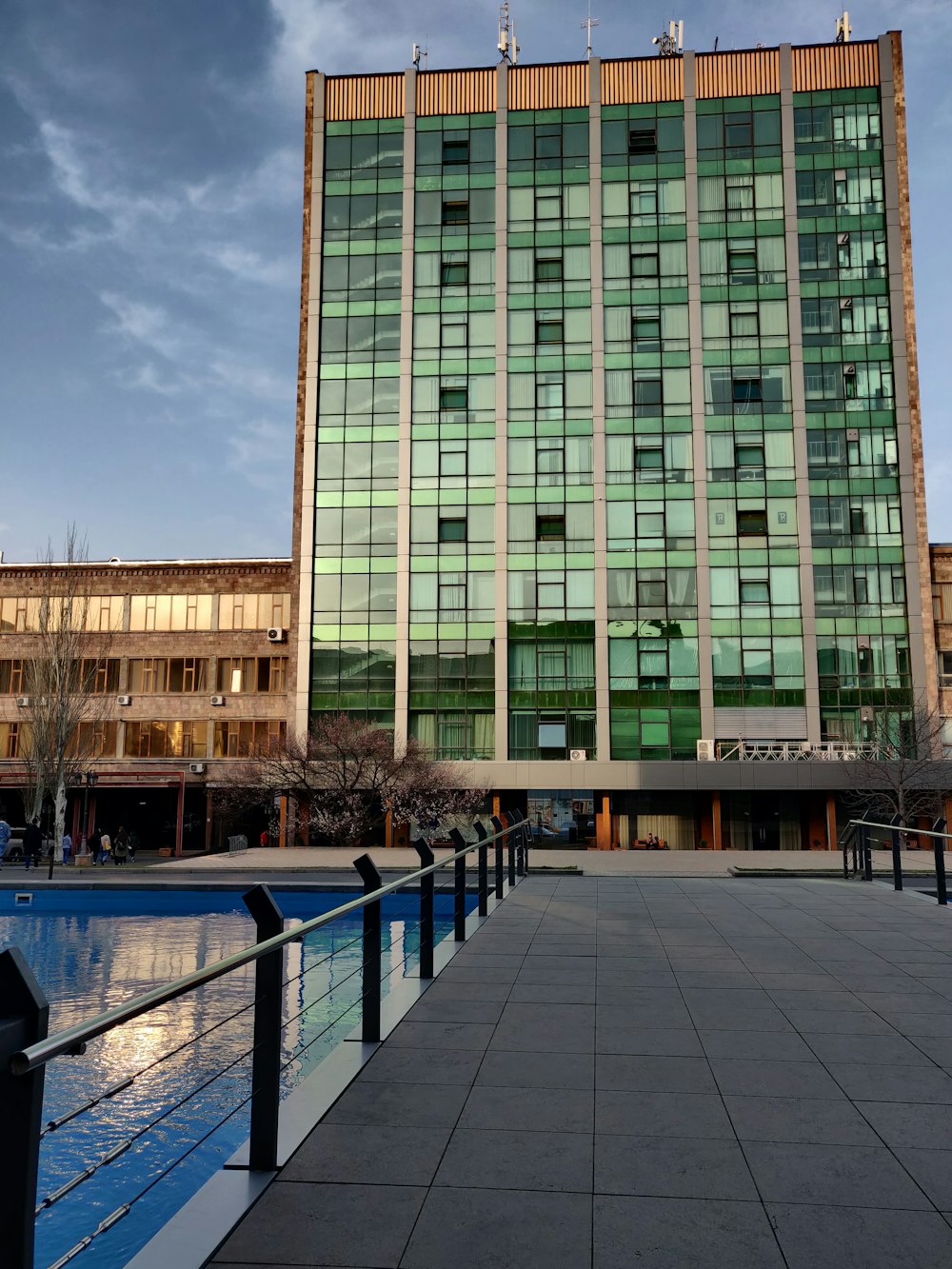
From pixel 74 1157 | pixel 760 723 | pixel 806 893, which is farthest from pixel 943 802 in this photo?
pixel 74 1157

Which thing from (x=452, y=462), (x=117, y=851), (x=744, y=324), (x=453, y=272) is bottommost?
(x=117, y=851)

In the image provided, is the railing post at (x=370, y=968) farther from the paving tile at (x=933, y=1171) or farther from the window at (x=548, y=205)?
the window at (x=548, y=205)

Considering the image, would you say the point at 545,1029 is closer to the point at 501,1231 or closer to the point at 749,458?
the point at 501,1231

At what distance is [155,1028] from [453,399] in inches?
1478

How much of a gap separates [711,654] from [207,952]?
3082 cm

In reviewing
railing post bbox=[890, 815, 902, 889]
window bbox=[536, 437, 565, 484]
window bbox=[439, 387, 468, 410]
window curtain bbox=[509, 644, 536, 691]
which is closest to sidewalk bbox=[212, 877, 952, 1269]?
railing post bbox=[890, 815, 902, 889]

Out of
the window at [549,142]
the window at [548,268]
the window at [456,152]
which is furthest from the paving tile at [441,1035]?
the window at [456,152]

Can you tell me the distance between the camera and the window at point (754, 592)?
42.9 m

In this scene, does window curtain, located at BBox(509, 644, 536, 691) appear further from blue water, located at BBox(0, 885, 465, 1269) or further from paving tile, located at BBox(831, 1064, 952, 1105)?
paving tile, located at BBox(831, 1064, 952, 1105)

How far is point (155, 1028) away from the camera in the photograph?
11219 millimetres

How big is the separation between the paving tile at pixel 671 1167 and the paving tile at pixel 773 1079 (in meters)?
0.90

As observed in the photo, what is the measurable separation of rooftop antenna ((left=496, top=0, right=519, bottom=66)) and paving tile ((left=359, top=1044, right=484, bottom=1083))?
52.5m

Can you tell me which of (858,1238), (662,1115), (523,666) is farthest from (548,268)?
(858,1238)

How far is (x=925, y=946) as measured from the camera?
10.4 meters
